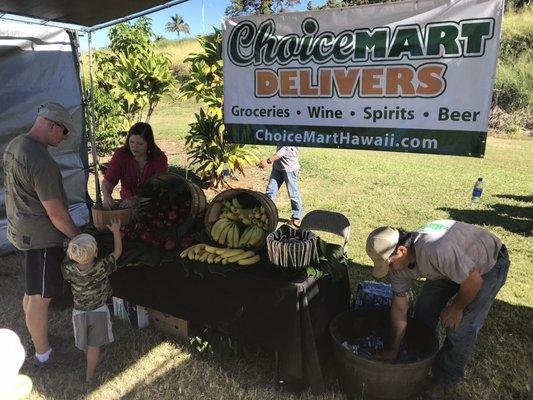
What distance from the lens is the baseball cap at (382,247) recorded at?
250 cm

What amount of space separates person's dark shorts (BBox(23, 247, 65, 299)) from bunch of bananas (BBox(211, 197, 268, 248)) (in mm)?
1221

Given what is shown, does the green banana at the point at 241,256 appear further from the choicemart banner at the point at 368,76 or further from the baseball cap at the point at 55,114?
the baseball cap at the point at 55,114

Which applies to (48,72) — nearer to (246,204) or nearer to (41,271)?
(41,271)

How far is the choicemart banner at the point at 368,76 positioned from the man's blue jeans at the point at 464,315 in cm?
87

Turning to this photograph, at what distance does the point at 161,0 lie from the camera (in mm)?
3848

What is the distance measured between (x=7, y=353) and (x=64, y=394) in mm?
2270

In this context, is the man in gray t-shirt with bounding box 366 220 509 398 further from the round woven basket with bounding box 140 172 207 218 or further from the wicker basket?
the wicker basket

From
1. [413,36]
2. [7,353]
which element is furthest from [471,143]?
[7,353]

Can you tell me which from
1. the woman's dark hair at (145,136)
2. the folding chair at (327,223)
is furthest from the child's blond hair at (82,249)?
the folding chair at (327,223)

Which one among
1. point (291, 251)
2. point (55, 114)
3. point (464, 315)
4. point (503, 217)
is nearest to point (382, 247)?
point (291, 251)

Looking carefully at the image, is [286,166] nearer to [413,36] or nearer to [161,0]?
[161,0]

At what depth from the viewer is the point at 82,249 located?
2.76 m

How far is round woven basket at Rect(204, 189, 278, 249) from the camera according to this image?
3.24 meters

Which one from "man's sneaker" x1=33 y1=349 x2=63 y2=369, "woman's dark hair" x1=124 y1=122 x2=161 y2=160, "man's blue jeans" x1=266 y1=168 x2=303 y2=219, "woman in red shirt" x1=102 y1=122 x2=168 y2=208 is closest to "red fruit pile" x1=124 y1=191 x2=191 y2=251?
"woman in red shirt" x1=102 y1=122 x2=168 y2=208
